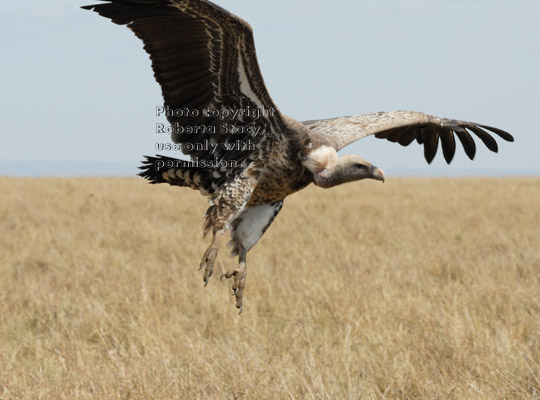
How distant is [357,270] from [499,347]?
11.7 ft

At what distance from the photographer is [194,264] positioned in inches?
390

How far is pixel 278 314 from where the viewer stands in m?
7.36

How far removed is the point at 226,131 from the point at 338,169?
0.99 meters

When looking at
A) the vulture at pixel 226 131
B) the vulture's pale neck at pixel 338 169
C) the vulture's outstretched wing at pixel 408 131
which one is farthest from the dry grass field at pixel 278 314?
the vulture's outstretched wing at pixel 408 131

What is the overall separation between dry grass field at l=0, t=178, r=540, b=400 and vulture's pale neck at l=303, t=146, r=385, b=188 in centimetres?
137

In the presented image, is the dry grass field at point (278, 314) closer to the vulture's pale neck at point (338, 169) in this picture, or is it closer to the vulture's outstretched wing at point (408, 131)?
the vulture's pale neck at point (338, 169)

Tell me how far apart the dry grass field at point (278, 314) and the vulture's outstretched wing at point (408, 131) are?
1.62 metres

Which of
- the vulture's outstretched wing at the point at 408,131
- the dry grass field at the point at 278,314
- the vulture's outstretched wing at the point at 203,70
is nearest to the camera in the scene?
the vulture's outstretched wing at the point at 203,70

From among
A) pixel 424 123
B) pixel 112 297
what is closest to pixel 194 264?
pixel 112 297

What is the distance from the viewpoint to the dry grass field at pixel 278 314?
5137 millimetres

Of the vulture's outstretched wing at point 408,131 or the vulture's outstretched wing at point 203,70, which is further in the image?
the vulture's outstretched wing at point 408,131

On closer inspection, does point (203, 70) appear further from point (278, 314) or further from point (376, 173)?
point (278, 314)

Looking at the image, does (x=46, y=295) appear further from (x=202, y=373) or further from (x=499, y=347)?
(x=499, y=347)

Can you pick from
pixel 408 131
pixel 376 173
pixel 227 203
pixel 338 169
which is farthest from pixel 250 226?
pixel 408 131
